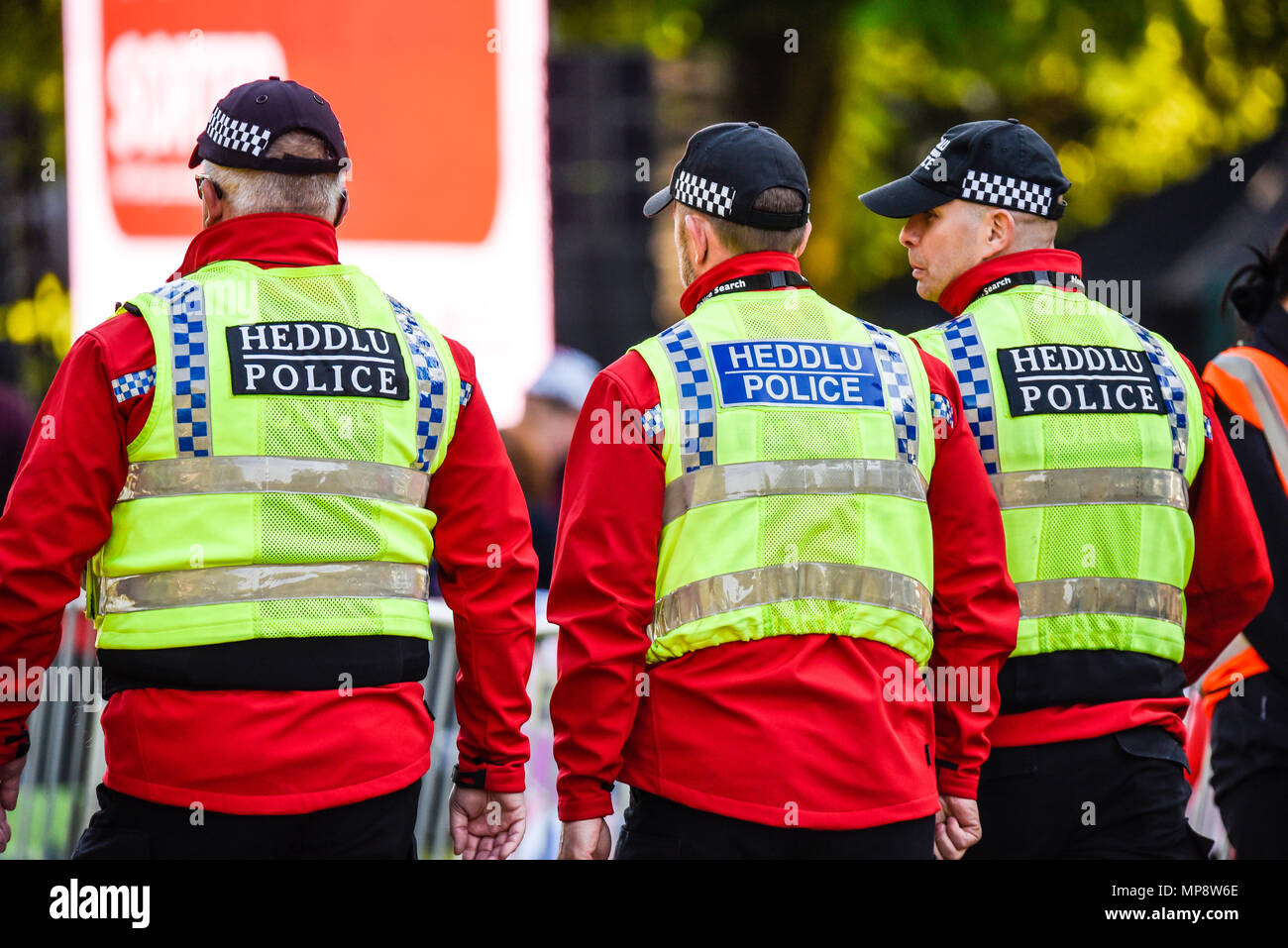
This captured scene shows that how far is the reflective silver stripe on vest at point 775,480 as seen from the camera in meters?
2.99

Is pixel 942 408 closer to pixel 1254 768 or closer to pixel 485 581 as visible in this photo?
pixel 485 581

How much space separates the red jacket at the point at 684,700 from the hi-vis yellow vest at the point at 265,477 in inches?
14.0

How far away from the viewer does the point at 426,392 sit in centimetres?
314

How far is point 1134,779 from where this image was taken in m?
3.32

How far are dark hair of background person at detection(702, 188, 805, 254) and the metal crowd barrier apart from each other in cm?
236

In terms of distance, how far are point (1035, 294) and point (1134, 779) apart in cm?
109

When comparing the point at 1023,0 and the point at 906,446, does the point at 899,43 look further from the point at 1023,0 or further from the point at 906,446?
the point at 906,446

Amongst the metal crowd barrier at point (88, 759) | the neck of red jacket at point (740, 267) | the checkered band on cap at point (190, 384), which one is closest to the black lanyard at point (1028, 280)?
the neck of red jacket at point (740, 267)

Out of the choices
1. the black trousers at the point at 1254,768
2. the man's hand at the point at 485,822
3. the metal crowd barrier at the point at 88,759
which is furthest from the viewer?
the metal crowd barrier at the point at 88,759

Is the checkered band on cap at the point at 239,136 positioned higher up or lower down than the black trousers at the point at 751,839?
higher up

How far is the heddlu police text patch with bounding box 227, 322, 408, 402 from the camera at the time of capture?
9.73ft

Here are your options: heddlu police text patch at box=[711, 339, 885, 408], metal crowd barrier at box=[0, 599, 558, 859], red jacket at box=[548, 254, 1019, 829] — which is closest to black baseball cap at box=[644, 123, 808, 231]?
heddlu police text patch at box=[711, 339, 885, 408]

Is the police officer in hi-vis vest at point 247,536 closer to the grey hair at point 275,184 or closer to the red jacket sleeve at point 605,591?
the grey hair at point 275,184

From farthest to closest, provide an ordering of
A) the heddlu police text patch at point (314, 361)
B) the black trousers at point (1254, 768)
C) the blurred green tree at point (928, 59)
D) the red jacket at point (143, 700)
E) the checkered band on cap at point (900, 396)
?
the blurred green tree at point (928, 59) → the black trousers at point (1254, 768) → the checkered band on cap at point (900, 396) → the heddlu police text patch at point (314, 361) → the red jacket at point (143, 700)
